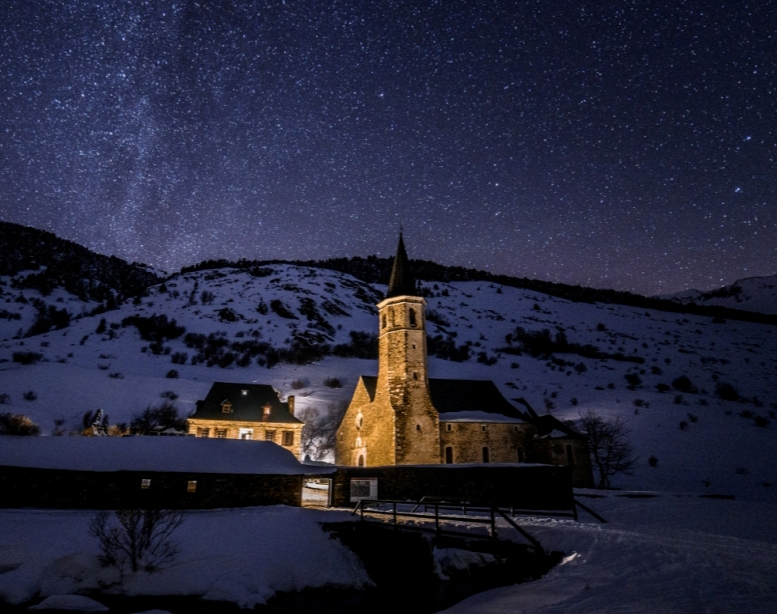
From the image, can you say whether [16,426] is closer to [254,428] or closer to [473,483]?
[254,428]

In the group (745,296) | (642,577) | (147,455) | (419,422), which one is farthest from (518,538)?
(745,296)

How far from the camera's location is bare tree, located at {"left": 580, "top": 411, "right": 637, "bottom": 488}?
3978 centimetres

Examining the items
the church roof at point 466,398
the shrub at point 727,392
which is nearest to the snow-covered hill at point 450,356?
the shrub at point 727,392

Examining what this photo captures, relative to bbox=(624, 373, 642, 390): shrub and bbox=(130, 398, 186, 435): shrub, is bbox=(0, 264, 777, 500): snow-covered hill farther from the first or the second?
bbox=(130, 398, 186, 435): shrub

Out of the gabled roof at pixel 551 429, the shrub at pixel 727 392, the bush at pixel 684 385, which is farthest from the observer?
the bush at pixel 684 385

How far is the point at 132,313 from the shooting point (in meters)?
90.4

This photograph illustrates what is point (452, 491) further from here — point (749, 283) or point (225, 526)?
point (749, 283)

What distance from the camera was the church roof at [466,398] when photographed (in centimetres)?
3984

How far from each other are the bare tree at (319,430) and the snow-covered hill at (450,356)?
1673 millimetres

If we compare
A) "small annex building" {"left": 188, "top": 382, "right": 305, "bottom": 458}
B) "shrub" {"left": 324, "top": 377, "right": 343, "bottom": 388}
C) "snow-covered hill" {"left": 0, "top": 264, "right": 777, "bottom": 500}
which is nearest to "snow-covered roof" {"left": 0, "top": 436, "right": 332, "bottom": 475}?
"small annex building" {"left": 188, "top": 382, "right": 305, "bottom": 458}

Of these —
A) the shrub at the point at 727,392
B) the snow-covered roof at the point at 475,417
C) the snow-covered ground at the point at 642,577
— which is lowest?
the snow-covered ground at the point at 642,577

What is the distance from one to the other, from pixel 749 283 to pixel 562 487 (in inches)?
8487

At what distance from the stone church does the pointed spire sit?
0.08 meters

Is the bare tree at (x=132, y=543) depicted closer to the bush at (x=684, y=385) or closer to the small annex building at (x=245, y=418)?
the small annex building at (x=245, y=418)
